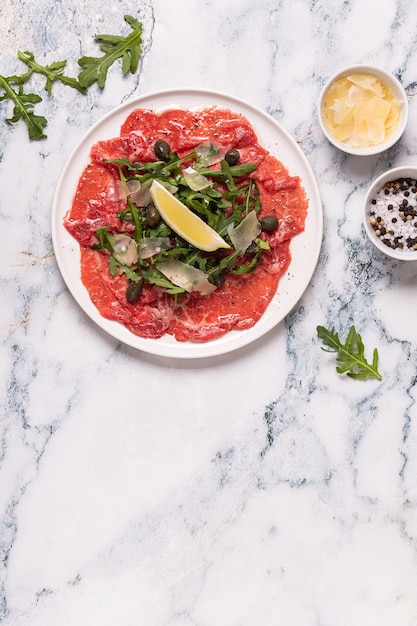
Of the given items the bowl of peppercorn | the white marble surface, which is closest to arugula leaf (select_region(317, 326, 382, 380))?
the white marble surface

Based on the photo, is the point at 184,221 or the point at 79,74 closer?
the point at 184,221

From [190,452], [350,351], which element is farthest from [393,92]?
[190,452]

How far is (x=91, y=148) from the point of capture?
8.64 feet

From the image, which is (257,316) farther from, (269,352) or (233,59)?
(233,59)

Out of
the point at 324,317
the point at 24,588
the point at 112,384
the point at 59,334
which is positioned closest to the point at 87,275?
the point at 59,334

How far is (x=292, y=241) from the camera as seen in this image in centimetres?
266

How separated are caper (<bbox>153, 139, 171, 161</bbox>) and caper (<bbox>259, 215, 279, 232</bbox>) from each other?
473 millimetres

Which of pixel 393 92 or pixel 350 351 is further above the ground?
pixel 393 92

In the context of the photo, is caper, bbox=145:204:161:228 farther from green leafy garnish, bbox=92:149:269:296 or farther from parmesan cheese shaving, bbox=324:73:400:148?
parmesan cheese shaving, bbox=324:73:400:148

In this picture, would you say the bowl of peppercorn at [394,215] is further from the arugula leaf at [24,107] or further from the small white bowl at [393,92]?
the arugula leaf at [24,107]

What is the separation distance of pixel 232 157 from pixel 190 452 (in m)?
1.30

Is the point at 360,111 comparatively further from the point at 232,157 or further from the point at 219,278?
the point at 219,278

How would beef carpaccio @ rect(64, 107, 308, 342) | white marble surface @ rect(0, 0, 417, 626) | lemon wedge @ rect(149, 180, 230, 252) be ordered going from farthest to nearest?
white marble surface @ rect(0, 0, 417, 626), beef carpaccio @ rect(64, 107, 308, 342), lemon wedge @ rect(149, 180, 230, 252)

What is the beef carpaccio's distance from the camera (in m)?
2.62
